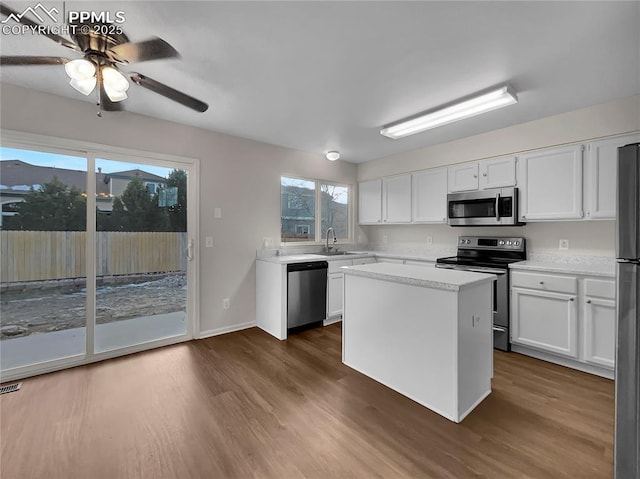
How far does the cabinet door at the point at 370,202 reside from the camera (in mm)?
4707

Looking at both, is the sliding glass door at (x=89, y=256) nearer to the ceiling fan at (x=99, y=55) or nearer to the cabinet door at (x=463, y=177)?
the ceiling fan at (x=99, y=55)

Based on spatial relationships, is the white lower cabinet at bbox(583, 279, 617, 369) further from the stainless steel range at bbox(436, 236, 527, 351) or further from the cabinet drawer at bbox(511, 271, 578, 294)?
the stainless steel range at bbox(436, 236, 527, 351)

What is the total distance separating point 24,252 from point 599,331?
4976 millimetres

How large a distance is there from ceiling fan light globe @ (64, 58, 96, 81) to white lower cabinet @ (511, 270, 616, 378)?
3729 millimetres

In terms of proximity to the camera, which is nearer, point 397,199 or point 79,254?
point 79,254

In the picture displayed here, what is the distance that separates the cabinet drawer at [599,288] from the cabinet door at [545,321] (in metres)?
A: 0.13

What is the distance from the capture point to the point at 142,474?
1.50 metres

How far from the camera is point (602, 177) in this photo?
2.68 metres

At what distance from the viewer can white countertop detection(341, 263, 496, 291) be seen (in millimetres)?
1909

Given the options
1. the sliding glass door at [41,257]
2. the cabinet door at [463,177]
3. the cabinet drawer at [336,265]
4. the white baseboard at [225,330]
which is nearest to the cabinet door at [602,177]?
the cabinet door at [463,177]

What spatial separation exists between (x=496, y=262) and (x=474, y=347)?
60.6 inches

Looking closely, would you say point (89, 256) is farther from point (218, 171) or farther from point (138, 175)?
point (218, 171)

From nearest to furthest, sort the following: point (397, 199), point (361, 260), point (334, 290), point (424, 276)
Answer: point (424, 276), point (334, 290), point (361, 260), point (397, 199)

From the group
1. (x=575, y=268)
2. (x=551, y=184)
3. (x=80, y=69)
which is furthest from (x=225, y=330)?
(x=551, y=184)
